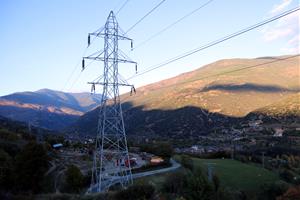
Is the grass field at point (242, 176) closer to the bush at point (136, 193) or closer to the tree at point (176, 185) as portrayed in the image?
the tree at point (176, 185)

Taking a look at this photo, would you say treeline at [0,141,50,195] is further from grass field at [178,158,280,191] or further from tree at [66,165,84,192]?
grass field at [178,158,280,191]

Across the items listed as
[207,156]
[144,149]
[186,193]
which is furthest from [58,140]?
[186,193]

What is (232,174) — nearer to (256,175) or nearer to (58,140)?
(256,175)

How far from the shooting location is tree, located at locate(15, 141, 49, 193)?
43938 millimetres

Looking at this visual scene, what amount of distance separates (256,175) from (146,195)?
57651 millimetres

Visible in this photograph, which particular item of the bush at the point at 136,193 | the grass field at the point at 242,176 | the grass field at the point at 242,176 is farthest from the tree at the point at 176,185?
the grass field at the point at 242,176

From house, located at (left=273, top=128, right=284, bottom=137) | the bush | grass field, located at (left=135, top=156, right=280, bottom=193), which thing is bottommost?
grass field, located at (left=135, top=156, right=280, bottom=193)

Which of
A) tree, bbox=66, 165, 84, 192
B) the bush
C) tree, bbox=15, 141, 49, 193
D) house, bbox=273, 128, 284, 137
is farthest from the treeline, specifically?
house, bbox=273, 128, 284, 137

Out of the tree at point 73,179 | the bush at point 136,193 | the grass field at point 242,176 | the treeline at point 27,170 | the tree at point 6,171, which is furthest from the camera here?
the grass field at point 242,176

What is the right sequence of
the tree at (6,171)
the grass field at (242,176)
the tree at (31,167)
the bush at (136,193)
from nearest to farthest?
1. the bush at (136,193)
2. the tree at (6,171)
3. the tree at (31,167)
4. the grass field at (242,176)

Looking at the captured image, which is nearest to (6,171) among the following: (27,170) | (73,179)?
(27,170)

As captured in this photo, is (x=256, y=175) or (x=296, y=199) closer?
(x=296, y=199)

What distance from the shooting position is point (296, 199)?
131 ft

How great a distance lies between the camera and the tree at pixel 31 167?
4394cm
